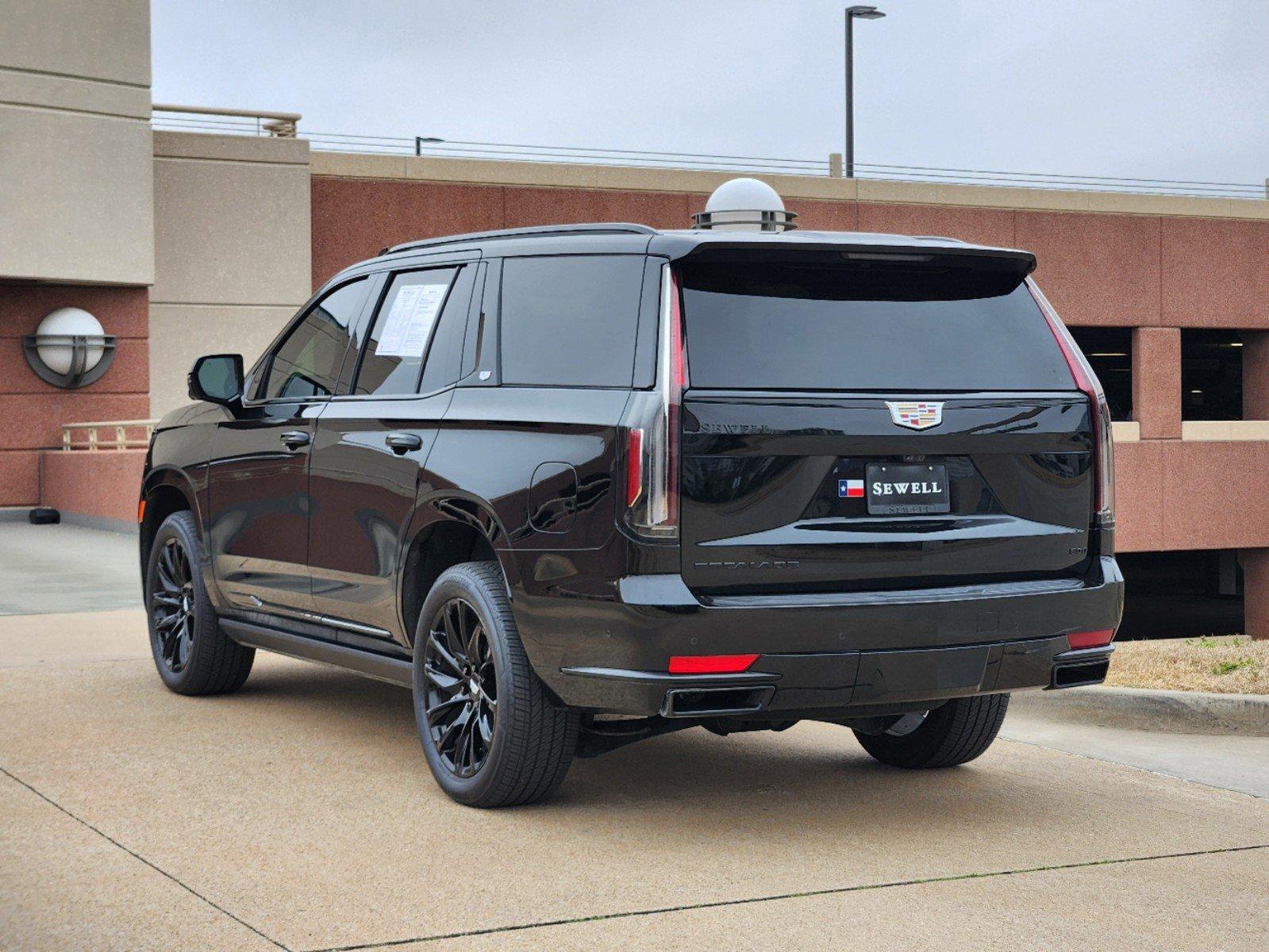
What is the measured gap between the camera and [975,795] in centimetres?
616

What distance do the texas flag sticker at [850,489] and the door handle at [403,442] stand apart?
1.66 metres

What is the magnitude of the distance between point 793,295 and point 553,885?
201cm

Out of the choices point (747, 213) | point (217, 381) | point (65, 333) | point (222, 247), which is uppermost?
point (222, 247)

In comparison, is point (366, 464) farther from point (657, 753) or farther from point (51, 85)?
point (51, 85)

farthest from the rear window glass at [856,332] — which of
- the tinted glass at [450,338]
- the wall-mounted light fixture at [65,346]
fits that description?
the wall-mounted light fixture at [65,346]

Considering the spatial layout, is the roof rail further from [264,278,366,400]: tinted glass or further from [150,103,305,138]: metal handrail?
[150,103,305,138]: metal handrail

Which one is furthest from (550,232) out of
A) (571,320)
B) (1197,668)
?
(1197,668)

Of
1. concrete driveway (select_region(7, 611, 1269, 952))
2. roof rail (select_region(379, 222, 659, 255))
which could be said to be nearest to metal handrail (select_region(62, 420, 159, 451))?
concrete driveway (select_region(7, 611, 1269, 952))

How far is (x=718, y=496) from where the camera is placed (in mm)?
5012

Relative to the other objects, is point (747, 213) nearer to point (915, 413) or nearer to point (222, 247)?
point (915, 413)

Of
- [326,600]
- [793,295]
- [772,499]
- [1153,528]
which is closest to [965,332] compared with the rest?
[793,295]

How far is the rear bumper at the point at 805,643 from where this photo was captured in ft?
16.3

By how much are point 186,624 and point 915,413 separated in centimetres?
424

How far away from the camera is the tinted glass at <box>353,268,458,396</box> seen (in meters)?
6.34
